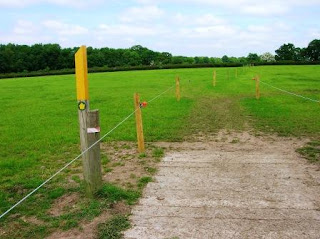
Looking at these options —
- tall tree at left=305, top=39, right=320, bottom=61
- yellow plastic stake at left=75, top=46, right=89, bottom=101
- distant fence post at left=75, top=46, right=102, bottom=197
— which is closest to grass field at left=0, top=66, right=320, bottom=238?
distant fence post at left=75, top=46, right=102, bottom=197

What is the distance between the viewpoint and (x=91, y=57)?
4464 inches

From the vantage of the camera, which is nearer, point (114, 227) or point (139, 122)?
point (114, 227)

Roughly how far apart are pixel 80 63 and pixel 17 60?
103859 mm

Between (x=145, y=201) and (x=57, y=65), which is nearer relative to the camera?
(x=145, y=201)

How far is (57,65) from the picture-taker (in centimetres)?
10738

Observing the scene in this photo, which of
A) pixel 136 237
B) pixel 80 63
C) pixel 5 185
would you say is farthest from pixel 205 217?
pixel 5 185

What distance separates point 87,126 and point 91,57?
111493 mm

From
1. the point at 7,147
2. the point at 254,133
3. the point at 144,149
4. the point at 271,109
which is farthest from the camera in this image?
the point at 271,109

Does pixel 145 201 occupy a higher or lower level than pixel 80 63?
lower

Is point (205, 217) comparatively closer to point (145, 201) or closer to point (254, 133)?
point (145, 201)

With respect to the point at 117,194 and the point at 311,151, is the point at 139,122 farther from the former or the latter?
the point at 311,151

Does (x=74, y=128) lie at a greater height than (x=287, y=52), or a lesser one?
lesser

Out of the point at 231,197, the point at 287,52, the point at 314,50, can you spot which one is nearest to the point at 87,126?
the point at 231,197

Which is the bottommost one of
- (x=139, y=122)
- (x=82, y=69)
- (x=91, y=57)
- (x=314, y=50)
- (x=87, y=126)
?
(x=139, y=122)
